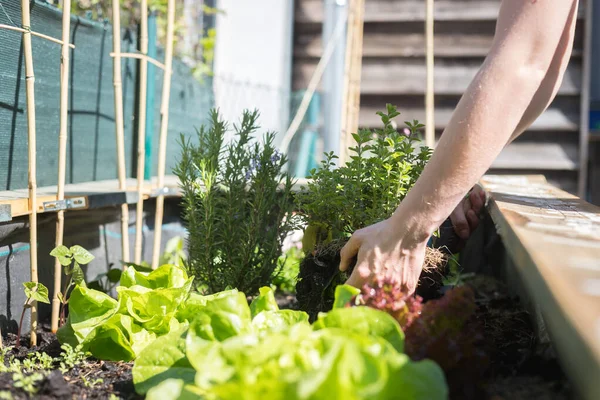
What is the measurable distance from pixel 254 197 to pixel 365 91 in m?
4.19

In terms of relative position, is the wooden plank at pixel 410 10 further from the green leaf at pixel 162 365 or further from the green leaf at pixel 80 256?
the green leaf at pixel 162 365

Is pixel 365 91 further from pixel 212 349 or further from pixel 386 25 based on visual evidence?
pixel 212 349

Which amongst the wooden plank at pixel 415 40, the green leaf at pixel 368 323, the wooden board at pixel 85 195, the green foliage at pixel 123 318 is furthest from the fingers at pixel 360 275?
the wooden plank at pixel 415 40

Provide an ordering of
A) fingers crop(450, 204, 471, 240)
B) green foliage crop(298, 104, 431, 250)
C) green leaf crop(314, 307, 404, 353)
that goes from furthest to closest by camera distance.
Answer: fingers crop(450, 204, 471, 240) → green foliage crop(298, 104, 431, 250) → green leaf crop(314, 307, 404, 353)

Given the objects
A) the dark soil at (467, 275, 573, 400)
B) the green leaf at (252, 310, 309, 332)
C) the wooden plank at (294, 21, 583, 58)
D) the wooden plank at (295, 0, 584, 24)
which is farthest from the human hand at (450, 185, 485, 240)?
the wooden plank at (295, 0, 584, 24)

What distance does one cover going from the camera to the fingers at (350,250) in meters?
1.55

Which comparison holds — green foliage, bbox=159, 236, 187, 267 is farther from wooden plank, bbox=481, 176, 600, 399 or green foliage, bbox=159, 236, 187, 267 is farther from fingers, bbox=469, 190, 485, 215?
wooden plank, bbox=481, 176, 600, 399

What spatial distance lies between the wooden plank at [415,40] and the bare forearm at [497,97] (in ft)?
15.6

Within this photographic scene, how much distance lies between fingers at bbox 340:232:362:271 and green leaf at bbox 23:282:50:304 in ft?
3.15

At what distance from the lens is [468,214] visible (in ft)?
7.35

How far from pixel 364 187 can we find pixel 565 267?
865 mm

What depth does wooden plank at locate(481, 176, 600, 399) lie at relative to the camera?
0.86 meters

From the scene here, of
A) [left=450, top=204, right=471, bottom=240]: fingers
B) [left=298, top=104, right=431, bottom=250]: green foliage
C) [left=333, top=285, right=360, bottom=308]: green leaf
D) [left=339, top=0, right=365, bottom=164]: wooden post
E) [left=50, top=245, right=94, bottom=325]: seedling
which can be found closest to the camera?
[left=333, top=285, right=360, bottom=308]: green leaf

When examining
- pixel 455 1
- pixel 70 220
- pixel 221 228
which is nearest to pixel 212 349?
pixel 221 228
